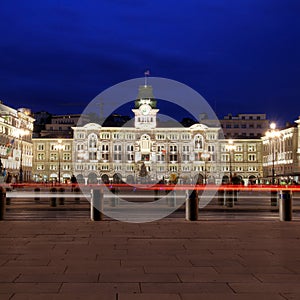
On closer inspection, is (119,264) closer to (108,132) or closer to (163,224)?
(163,224)

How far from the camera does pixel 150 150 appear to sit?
14812cm

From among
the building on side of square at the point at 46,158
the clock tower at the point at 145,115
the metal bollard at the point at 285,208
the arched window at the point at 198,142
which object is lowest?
the metal bollard at the point at 285,208

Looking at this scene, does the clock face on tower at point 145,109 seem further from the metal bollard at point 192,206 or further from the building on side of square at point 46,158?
the metal bollard at point 192,206

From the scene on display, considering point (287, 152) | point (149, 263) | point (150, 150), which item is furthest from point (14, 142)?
point (149, 263)

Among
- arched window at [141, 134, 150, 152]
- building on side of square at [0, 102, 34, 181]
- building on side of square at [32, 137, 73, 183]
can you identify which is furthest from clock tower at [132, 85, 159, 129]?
building on side of square at [0, 102, 34, 181]

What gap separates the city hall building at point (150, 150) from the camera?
14788 cm

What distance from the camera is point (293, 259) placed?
33.6 feet

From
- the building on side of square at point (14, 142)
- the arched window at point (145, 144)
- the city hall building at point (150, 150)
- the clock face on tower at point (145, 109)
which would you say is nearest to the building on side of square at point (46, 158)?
the city hall building at point (150, 150)

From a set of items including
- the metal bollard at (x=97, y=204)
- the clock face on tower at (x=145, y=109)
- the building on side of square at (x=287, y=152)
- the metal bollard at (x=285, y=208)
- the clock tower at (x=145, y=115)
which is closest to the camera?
the metal bollard at (x=97, y=204)

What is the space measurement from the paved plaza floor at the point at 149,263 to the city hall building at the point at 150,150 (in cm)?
13193

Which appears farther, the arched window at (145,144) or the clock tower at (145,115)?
the clock tower at (145,115)

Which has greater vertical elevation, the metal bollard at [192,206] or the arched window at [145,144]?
the arched window at [145,144]

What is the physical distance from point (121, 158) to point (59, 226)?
435ft

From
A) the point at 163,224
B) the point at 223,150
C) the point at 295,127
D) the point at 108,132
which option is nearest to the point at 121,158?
the point at 108,132
